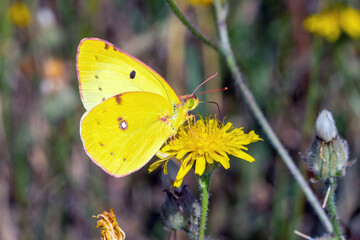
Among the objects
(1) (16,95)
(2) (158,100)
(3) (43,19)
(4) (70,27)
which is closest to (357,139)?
(2) (158,100)

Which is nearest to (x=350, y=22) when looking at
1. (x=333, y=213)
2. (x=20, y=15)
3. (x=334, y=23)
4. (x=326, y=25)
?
(x=334, y=23)

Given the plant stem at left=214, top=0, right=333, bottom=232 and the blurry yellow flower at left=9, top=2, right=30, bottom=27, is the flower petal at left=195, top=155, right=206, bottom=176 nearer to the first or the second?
the plant stem at left=214, top=0, right=333, bottom=232

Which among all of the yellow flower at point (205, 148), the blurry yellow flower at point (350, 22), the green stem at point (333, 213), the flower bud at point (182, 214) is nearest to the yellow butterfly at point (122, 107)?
the yellow flower at point (205, 148)

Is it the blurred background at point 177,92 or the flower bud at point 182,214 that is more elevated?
the blurred background at point 177,92

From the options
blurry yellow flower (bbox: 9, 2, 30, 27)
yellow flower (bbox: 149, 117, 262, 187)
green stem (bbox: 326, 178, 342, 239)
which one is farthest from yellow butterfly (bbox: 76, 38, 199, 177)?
blurry yellow flower (bbox: 9, 2, 30, 27)

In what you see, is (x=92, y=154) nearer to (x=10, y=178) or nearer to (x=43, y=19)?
(x=10, y=178)

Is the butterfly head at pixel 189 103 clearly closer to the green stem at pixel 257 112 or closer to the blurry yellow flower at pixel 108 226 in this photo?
the green stem at pixel 257 112

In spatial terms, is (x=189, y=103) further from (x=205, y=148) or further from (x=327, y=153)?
(x=327, y=153)
